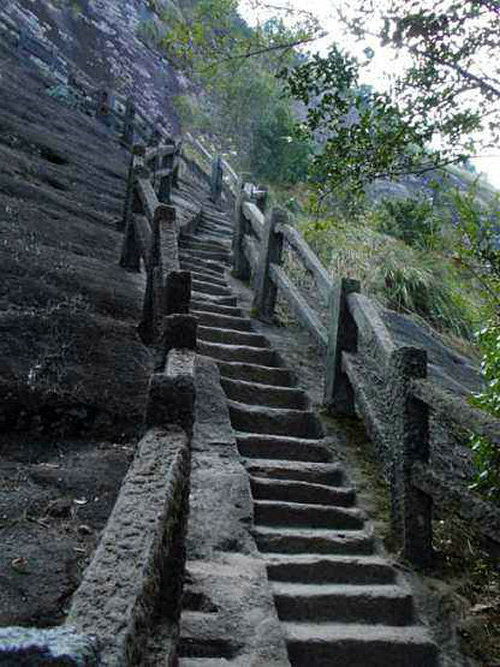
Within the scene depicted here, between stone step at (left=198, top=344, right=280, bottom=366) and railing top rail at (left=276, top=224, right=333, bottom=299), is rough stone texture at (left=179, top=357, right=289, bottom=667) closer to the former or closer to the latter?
stone step at (left=198, top=344, right=280, bottom=366)

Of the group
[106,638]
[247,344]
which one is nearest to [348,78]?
[247,344]

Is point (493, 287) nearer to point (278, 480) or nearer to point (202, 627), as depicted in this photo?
point (278, 480)

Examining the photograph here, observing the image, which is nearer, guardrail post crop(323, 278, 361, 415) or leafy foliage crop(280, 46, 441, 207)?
guardrail post crop(323, 278, 361, 415)

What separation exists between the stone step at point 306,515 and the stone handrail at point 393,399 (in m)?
0.29

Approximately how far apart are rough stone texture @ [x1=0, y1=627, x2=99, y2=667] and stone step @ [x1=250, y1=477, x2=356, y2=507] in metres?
2.77

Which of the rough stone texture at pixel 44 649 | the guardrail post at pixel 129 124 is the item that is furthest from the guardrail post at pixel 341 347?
the guardrail post at pixel 129 124

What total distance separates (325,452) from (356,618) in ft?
4.23

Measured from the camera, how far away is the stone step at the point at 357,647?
102 inches

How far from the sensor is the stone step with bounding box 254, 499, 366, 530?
11.1 ft

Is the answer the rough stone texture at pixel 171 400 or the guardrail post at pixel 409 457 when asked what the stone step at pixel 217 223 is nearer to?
the guardrail post at pixel 409 457

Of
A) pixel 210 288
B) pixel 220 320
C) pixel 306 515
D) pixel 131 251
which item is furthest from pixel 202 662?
pixel 210 288

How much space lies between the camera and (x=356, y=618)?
2.86 meters

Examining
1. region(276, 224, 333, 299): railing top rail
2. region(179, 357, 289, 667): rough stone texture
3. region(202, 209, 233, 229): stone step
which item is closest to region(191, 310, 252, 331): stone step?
region(276, 224, 333, 299): railing top rail

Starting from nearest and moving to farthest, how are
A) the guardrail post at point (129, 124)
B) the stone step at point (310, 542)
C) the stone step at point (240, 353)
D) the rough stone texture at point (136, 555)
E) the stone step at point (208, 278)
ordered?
the rough stone texture at point (136, 555) → the stone step at point (310, 542) → the stone step at point (240, 353) → the stone step at point (208, 278) → the guardrail post at point (129, 124)
